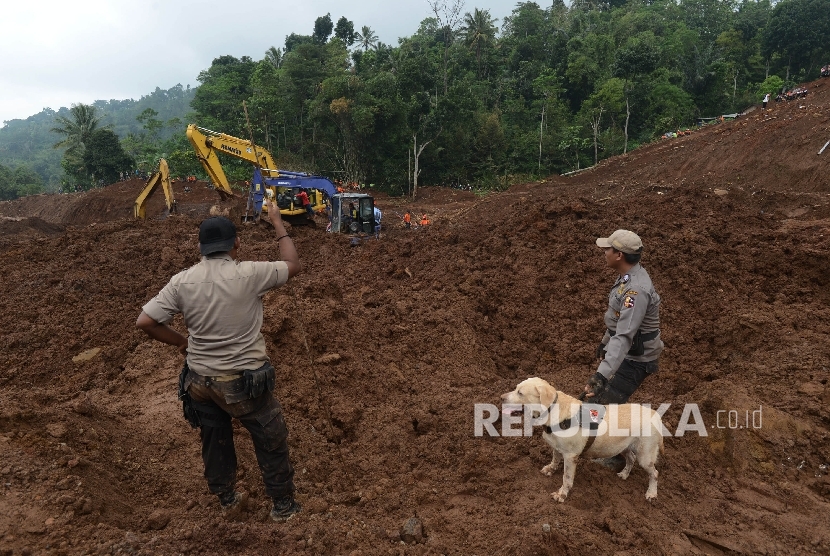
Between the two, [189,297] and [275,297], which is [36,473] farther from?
[275,297]

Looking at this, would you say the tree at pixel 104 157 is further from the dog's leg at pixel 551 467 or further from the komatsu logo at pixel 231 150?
the dog's leg at pixel 551 467

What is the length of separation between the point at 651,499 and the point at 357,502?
74.6 inches

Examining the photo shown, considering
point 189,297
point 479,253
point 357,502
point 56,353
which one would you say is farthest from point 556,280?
point 56,353

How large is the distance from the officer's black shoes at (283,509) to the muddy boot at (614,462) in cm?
204

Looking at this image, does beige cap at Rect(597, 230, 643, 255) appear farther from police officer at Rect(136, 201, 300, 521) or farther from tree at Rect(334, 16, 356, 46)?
tree at Rect(334, 16, 356, 46)

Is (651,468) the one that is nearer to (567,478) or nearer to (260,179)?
(567,478)

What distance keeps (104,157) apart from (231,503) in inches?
1322

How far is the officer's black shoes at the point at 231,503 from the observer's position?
9.41 feet

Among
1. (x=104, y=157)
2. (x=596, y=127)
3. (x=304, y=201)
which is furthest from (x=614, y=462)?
(x=104, y=157)

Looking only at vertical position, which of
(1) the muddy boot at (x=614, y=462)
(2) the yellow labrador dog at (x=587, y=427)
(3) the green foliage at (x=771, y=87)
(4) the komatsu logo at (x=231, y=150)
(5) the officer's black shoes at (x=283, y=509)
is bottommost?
(1) the muddy boot at (x=614, y=462)

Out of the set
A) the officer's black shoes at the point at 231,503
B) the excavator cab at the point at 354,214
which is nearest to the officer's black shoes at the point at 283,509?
the officer's black shoes at the point at 231,503

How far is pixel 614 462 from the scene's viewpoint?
338 cm

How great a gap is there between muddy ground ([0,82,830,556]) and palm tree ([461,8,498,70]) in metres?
32.1

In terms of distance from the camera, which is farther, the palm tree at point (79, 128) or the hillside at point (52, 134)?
the hillside at point (52, 134)
